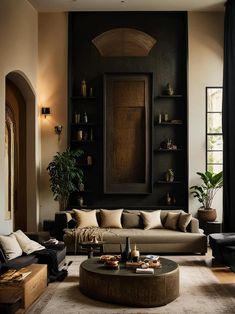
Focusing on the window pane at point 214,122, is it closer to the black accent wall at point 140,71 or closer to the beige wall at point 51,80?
the black accent wall at point 140,71

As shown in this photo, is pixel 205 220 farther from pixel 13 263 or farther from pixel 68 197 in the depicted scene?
pixel 13 263

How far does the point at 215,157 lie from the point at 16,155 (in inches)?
155

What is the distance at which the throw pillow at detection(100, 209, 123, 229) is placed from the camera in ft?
29.7

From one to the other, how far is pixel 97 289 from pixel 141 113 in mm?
4994

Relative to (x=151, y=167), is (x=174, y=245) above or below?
below

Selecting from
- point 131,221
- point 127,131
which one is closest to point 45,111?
point 127,131

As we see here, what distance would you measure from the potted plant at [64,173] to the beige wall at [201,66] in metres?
2.33

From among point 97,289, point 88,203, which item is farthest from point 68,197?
point 97,289

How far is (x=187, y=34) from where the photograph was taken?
10.0 m

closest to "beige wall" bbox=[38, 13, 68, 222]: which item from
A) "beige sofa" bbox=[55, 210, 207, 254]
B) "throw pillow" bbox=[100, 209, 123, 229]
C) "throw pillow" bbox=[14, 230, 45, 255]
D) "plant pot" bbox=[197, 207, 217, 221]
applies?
"throw pillow" bbox=[100, 209, 123, 229]

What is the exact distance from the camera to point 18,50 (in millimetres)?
8555

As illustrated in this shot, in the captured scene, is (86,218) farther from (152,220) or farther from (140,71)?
(140,71)

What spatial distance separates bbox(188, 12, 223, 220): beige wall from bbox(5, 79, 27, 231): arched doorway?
10.9ft

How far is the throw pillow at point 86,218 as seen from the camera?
892 cm
